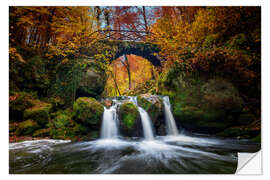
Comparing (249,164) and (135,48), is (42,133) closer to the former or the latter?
(249,164)

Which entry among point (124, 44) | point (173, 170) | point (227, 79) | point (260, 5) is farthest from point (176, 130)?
point (124, 44)

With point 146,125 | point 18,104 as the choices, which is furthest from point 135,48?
point 18,104

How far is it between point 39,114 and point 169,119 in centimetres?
399

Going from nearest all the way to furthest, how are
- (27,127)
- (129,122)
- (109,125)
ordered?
(27,127)
(129,122)
(109,125)

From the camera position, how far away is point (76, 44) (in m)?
3.48

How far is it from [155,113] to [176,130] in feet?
2.87

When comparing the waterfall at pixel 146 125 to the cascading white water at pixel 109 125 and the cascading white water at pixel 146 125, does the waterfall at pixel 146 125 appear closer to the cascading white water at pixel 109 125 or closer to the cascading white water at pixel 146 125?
the cascading white water at pixel 146 125

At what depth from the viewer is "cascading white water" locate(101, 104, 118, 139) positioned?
3628 mm

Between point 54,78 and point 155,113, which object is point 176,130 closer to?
point 155,113

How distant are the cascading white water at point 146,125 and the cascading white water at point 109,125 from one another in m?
0.89

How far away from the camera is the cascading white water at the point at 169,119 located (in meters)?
3.98

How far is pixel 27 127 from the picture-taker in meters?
3.01

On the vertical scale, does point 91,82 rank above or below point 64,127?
above

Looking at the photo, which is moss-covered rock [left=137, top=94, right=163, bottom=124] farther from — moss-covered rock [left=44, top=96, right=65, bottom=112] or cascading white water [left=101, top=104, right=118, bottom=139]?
moss-covered rock [left=44, top=96, right=65, bottom=112]
